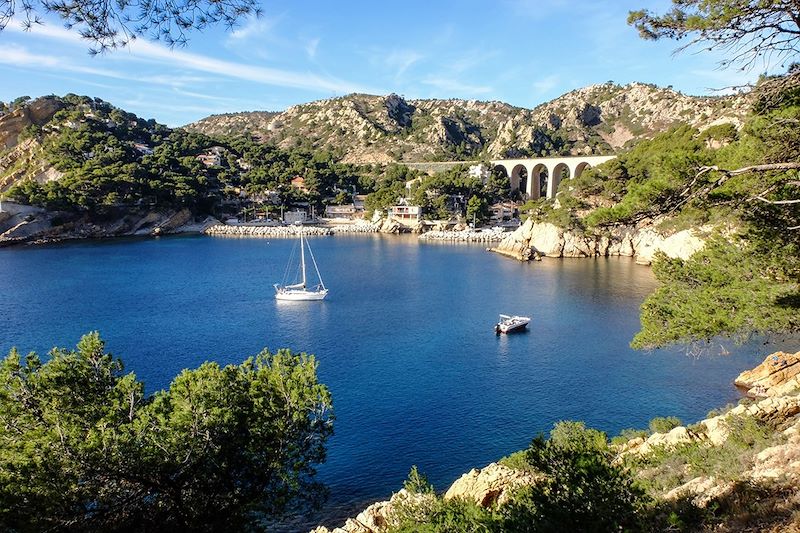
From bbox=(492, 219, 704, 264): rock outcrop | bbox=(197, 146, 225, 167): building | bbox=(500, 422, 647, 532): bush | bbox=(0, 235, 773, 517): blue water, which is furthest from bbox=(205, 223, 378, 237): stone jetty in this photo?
bbox=(500, 422, 647, 532): bush

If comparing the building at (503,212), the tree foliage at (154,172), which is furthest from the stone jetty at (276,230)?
the building at (503,212)

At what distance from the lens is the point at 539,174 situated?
95.1 metres

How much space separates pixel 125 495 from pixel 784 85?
10.8m

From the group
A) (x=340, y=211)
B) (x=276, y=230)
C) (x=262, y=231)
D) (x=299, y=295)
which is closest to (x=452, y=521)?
(x=299, y=295)

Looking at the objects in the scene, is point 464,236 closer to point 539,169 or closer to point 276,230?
point 276,230

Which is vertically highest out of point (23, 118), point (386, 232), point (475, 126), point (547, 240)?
point (475, 126)

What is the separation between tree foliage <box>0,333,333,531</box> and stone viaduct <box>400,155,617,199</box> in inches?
3002

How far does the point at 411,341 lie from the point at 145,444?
1890 cm

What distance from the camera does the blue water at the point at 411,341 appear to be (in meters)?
17.0

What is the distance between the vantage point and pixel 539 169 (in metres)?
91.7

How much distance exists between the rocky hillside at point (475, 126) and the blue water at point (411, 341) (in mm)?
76270

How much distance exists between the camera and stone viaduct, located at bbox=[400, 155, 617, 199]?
274 feet

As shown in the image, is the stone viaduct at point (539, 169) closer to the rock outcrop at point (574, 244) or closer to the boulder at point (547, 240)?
the rock outcrop at point (574, 244)

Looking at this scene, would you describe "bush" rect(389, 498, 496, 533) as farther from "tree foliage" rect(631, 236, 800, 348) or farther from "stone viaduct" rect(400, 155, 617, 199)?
"stone viaduct" rect(400, 155, 617, 199)
